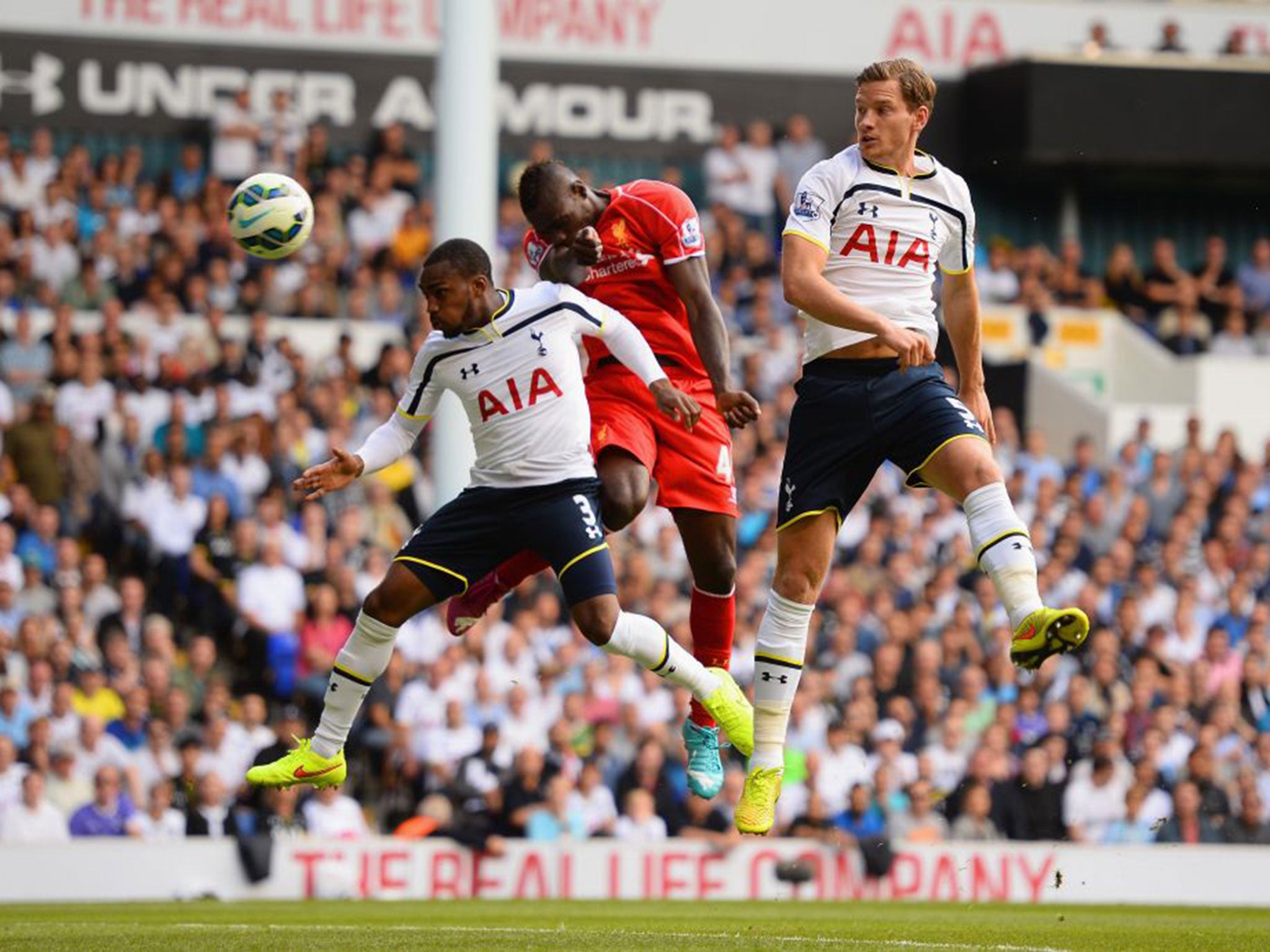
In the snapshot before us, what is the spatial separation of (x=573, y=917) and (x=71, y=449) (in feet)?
22.6

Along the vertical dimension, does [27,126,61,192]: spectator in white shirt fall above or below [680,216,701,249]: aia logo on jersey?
above

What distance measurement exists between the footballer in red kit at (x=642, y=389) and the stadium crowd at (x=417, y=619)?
16.6ft

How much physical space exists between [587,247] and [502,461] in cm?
107

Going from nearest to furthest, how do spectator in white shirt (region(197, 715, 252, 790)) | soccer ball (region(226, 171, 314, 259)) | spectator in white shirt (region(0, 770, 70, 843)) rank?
1. soccer ball (region(226, 171, 314, 259))
2. spectator in white shirt (region(0, 770, 70, 843))
3. spectator in white shirt (region(197, 715, 252, 790))

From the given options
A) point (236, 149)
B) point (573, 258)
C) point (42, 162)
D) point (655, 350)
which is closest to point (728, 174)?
point (236, 149)

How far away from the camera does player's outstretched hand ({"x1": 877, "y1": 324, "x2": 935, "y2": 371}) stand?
9695 mm

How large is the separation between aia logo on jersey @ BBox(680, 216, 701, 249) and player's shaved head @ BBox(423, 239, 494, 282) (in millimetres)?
1018

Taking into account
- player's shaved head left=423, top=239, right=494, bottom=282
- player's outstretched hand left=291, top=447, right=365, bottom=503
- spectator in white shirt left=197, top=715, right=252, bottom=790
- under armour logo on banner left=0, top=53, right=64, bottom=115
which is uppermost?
under armour logo on banner left=0, top=53, right=64, bottom=115

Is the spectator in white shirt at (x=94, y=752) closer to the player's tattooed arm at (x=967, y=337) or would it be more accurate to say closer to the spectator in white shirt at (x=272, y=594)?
→ the spectator in white shirt at (x=272, y=594)

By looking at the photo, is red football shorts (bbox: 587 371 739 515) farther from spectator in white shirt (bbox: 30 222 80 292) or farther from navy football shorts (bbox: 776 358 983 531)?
spectator in white shirt (bbox: 30 222 80 292)

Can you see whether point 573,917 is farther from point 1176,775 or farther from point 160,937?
point 1176,775

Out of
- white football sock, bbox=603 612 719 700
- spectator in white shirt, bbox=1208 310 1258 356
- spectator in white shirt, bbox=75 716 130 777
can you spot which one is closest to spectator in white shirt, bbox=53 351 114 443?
spectator in white shirt, bbox=75 716 130 777

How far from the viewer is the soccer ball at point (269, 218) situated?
11.7m

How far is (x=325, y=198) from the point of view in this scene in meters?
22.1
